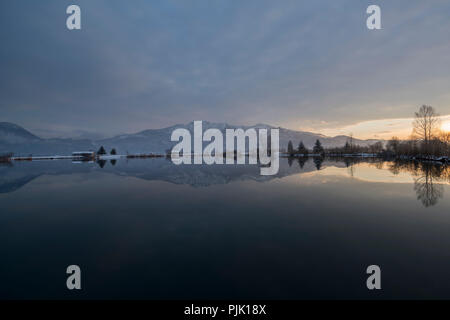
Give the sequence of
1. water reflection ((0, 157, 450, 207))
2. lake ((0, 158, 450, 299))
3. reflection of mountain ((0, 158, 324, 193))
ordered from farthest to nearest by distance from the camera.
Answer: reflection of mountain ((0, 158, 324, 193)) < water reflection ((0, 157, 450, 207)) < lake ((0, 158, 450, 299))

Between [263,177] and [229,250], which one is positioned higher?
[263,177]

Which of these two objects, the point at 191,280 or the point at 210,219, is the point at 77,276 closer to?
the point at 191,280

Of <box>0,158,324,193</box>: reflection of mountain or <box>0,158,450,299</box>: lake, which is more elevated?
<box>0,158,324,193</box>: reflection of mountain

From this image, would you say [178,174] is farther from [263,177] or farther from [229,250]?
[229,250]

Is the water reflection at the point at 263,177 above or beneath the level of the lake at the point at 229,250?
above

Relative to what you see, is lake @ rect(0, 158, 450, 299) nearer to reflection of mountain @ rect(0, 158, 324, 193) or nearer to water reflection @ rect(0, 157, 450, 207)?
water reflection @ rect(0, 157, 450, 207)

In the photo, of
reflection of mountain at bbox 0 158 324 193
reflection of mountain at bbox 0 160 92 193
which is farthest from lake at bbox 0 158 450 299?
reflection of mountain at bbox 0 160 92 193

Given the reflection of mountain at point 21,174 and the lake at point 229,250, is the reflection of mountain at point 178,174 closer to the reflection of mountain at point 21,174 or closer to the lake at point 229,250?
the reflection of mountain at point 21,174

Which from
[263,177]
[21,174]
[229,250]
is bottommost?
[229,250]

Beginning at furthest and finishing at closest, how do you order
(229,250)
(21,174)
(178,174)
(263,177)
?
(21,174)
(178,174)
(263,177)
(229,250)

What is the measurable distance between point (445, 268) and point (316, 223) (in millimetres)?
2779

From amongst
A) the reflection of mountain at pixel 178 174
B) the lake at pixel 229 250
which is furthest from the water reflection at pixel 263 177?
the lake at pixel 229 250

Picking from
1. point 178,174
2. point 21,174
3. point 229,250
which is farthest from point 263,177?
point 21,174
